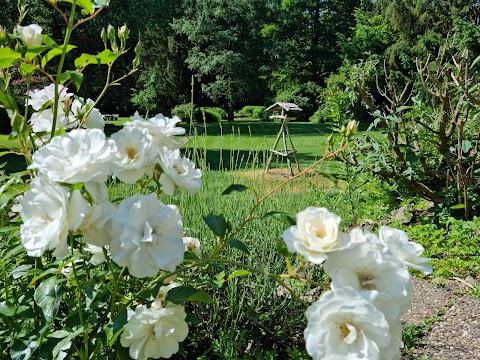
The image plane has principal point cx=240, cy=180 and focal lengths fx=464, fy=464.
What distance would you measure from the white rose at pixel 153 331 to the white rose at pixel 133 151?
237 millimetres

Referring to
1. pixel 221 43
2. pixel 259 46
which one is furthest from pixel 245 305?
pixel 259 46

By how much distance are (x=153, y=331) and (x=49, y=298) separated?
0.19 metres

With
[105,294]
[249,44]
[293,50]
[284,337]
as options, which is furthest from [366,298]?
[293,50]

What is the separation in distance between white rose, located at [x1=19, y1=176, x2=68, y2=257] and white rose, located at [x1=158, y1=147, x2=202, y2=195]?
156 millimetres

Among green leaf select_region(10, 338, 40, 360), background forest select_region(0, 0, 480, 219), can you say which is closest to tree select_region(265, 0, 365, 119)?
background forest select_region(0, 0, 480, 219)

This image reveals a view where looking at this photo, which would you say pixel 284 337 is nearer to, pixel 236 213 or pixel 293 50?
pixel 236 213

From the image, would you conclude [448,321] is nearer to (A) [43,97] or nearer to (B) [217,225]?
(B) [217,225]

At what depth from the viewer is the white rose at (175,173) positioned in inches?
28.2

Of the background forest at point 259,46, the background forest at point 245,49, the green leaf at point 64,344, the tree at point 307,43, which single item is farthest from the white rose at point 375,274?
the tree at point 307,43

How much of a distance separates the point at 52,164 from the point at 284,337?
1.28 m

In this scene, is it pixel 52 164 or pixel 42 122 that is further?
pixel 42 122

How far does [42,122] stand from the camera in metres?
1.01

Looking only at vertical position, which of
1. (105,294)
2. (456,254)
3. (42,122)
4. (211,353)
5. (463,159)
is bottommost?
(456,254)

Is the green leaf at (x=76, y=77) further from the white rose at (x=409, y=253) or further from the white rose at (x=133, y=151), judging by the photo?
the white rose at (x=409, y=253)
